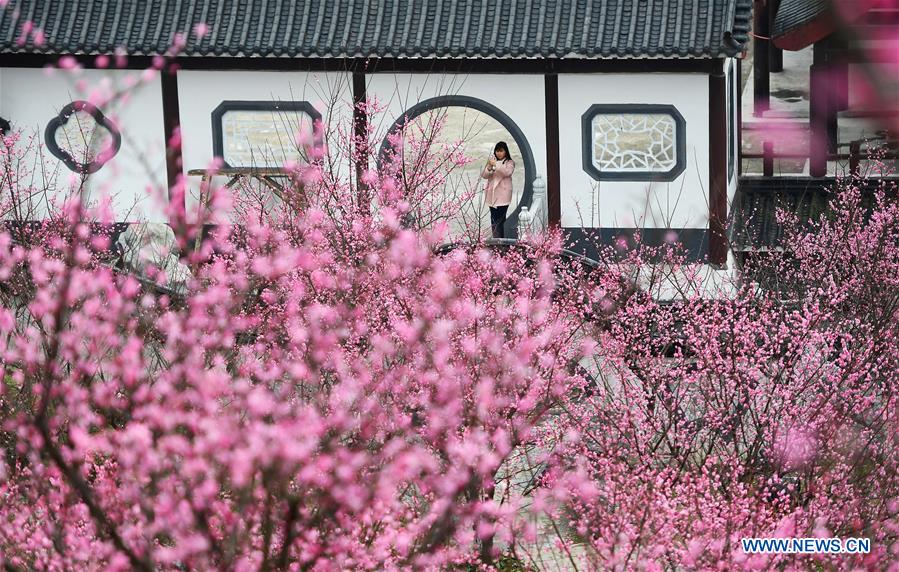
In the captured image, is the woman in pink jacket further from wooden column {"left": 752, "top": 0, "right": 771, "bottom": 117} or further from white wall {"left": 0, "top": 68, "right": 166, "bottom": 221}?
wooden column {"left": 752, "top": 0, "right": 771, "bottom": 117}

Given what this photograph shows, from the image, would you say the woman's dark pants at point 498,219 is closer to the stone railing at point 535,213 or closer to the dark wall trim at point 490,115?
the stone railing at point 535,213

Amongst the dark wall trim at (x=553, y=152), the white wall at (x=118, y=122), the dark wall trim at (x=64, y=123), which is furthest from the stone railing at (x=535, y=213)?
the dark wall trim at (x=64, y=123)

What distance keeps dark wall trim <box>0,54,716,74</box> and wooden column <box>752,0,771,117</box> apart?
812 centimetres

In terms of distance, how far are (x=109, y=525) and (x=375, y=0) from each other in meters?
14.5

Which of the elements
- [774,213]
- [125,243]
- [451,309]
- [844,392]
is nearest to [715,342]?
[844,392]

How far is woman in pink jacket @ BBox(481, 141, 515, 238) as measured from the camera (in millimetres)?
18359

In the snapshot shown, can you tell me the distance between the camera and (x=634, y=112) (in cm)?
1883

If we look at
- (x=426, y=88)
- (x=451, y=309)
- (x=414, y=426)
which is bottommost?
(x=414, y=426)

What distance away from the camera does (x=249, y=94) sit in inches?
767

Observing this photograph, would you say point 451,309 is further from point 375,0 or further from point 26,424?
point 375,0

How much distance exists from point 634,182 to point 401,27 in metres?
3.87

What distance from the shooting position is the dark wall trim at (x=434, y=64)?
18.6m

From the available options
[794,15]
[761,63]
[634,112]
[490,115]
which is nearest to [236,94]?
[490,115]

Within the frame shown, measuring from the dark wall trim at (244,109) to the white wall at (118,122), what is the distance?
82 centimetres
